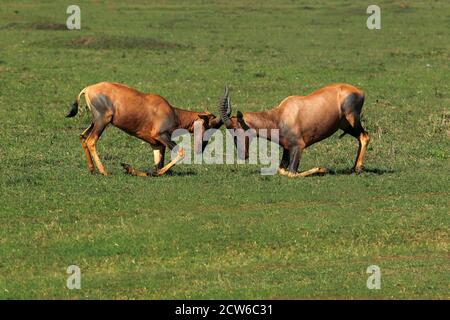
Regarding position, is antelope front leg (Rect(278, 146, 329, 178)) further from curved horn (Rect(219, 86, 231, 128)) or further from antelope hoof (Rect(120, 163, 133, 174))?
antelope hoof (Rect(120, 163, 133, 174))

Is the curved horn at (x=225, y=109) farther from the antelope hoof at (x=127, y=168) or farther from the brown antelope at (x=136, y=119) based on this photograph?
the antelope hoof at (x=127, y=168)

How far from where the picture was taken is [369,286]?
10.9m

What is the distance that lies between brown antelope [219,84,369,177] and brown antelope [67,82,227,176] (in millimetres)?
465

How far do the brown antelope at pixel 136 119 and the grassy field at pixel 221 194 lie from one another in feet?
1.09

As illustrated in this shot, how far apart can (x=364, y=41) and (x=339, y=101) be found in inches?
615

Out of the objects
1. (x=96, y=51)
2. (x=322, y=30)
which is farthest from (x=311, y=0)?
(x=96, y=51)

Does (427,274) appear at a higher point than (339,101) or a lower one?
lower

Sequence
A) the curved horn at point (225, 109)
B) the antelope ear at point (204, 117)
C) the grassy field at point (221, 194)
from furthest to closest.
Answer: the antelope ear at point (204, 117)
the curved horn at point (225, 109)
the grassy field at point (221, 194)

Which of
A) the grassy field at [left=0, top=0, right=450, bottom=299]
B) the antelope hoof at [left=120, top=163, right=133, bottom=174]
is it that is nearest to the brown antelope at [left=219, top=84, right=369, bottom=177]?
the grassy field at [left=0, top=0, right=450, bottom=299]

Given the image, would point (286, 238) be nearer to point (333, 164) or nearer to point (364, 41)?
point (333, 164)

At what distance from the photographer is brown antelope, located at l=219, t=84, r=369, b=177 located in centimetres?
1552

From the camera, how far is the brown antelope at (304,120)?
Answer: 15523mm

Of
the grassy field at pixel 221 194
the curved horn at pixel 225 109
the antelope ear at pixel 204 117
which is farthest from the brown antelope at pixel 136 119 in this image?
the grassy field at pixel 221 194

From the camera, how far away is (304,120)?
51.2 feet
